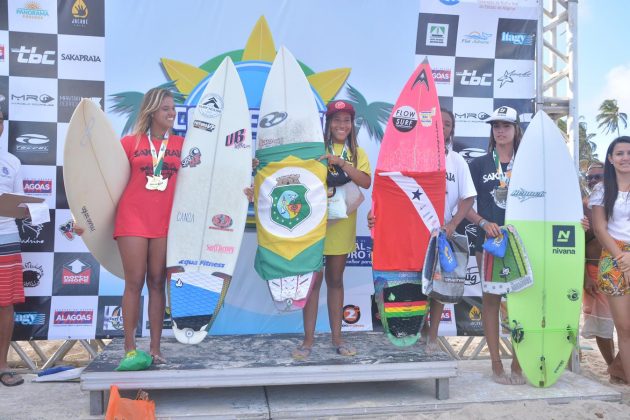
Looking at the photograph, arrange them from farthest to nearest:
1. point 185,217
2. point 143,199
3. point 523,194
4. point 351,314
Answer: point 351,314 < point 523,194 < point 185,217 < point 143,199

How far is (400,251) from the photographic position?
10.7 feet

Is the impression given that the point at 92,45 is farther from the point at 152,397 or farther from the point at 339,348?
the point at 339,348

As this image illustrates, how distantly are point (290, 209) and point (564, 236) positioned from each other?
5.60ft

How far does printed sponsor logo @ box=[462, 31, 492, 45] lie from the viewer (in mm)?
4191

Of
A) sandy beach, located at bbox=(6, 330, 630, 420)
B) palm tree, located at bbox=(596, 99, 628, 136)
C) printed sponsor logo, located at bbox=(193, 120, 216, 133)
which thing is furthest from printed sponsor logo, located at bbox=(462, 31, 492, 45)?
palm tree, located at bbox=(596, 99, 628, 136)

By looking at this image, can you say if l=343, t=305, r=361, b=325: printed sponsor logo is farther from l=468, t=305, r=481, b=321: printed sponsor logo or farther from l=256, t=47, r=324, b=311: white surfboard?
l=256, t=47, r=324, b=311: white surfboard

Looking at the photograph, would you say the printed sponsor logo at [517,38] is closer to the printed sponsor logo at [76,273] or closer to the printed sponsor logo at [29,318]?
the printed sponsor logo at [76,273]

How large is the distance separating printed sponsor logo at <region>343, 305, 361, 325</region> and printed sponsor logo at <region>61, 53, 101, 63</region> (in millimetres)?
2545

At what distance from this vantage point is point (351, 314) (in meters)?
4.05

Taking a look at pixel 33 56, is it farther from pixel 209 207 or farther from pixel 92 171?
pixel 209 207

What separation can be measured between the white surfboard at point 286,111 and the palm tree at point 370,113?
0.80 metres

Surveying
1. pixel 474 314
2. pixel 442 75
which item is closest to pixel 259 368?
pixel 474 314

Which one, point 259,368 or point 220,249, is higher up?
point 220,249

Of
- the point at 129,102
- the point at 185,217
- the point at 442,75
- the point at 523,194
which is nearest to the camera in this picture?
the point at 185,217
